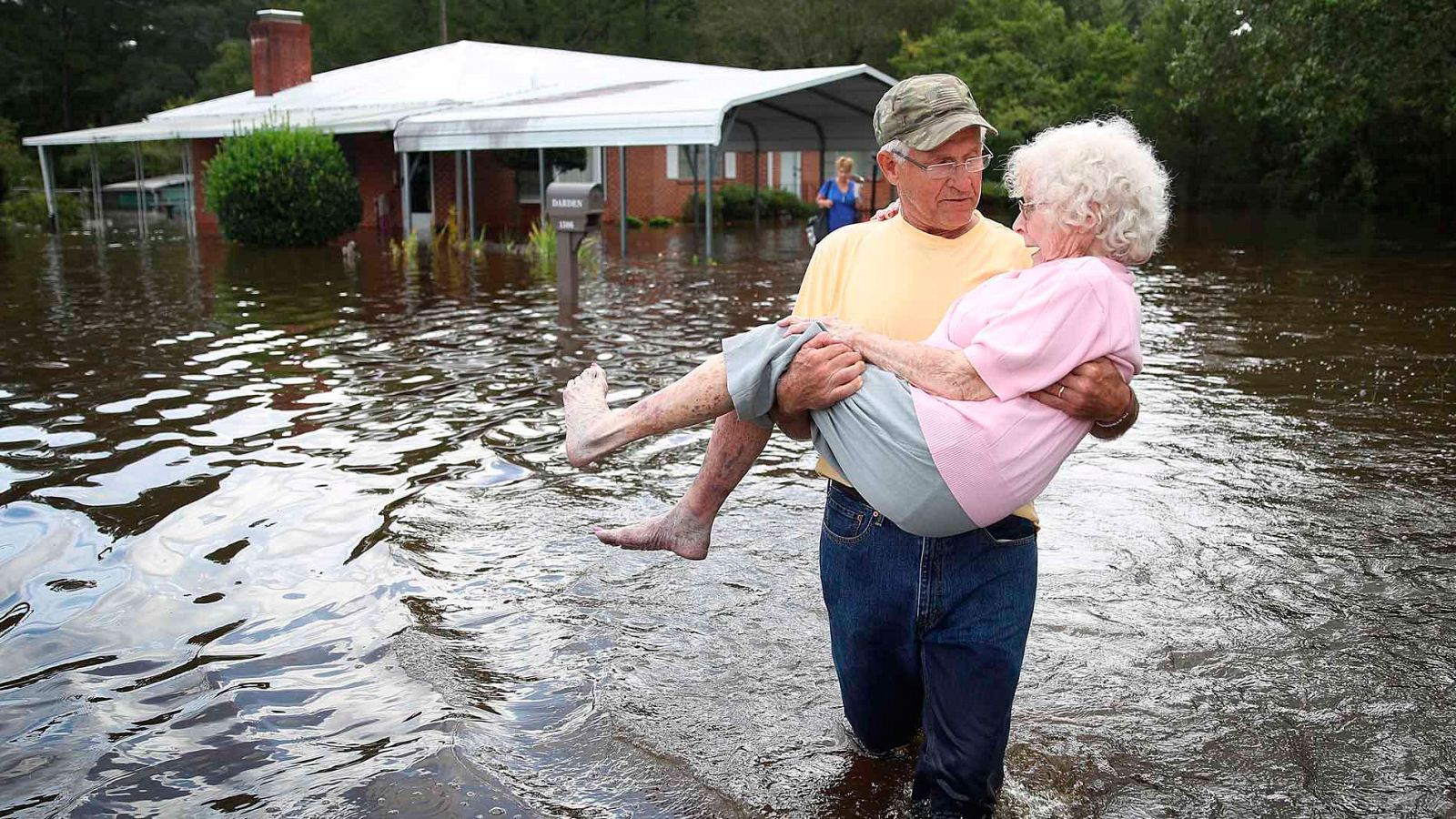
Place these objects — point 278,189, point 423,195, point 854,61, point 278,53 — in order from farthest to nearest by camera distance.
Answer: point 854,61 → point 278,53 → point 423,195 → point 278,189

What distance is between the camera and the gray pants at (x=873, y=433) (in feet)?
8.27

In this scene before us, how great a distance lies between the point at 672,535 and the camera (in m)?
3.32

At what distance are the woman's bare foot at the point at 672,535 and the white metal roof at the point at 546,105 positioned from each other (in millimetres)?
15516

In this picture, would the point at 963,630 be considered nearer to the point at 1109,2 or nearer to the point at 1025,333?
the point at 1025,333

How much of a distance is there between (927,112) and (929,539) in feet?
3.21

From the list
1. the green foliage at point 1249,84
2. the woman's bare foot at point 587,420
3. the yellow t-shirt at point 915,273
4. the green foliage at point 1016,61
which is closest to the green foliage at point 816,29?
the green foliage at point 1016,61

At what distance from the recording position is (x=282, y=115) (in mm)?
28438

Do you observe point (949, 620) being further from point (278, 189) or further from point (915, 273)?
point (278, 189)

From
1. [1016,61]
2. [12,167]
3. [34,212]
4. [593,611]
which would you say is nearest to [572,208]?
[593,611]

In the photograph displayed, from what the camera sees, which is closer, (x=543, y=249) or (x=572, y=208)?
(x=572, y=208)

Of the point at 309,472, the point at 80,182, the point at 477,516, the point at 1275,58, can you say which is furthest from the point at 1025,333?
the point at 80,182

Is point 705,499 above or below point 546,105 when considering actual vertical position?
below

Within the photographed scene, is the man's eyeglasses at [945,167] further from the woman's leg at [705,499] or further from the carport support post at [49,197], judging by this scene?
the carport support post at [49,197]

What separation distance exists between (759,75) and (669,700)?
21899mm
